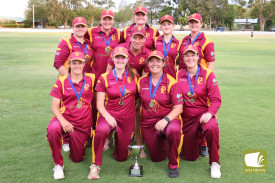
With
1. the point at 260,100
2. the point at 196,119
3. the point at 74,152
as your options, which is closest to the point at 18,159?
the point at 74,152

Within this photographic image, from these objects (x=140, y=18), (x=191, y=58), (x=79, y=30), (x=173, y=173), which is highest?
(x=140, y=18)

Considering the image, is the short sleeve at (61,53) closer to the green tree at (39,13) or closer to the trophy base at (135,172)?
the trophy base at (135,172)

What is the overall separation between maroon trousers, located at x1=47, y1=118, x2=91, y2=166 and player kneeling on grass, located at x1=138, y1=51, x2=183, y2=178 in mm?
882

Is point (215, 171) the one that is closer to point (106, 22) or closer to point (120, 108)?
point (120, 108)

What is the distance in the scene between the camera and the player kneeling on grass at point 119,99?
421cm

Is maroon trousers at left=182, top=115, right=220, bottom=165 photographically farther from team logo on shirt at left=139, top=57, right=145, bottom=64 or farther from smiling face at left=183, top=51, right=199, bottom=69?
team logo on shirt at left=139, top=57, right=145, bottom=64

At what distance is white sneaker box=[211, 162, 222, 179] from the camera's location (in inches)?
153

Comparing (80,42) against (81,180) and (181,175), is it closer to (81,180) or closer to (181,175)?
(81,180)

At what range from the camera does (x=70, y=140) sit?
4219 millimetres

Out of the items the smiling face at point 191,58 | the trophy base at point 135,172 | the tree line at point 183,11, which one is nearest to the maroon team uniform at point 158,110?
the smiling face at point 191,58

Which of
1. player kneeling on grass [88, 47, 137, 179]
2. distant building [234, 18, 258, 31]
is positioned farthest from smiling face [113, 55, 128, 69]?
distant building [234, 18, 258, 31]

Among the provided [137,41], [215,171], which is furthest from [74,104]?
[215,171]

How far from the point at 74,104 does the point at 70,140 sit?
51cm

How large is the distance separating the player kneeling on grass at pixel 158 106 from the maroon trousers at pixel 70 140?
0.88 metres
